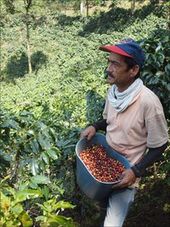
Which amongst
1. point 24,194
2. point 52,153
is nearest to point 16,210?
point 24,194

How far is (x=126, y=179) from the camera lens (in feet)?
9.17

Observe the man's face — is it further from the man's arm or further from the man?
the man's arm

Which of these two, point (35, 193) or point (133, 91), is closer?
point (35, 193)

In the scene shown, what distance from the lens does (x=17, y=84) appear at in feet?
83.5

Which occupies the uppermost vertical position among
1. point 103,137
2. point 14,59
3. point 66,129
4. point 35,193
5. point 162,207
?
point 35,193

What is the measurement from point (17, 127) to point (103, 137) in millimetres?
633

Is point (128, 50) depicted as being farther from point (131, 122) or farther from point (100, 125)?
point (100, 125)

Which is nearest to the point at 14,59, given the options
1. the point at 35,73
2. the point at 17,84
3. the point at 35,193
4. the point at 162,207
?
the point at 35,73

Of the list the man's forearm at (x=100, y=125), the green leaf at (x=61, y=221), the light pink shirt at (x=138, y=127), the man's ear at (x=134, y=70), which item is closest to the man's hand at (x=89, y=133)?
the man's forearm at (x=100, y=125)

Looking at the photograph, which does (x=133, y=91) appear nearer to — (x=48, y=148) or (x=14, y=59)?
(x=48, y=148)

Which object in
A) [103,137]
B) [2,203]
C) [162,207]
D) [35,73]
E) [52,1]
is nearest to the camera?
[2,203]

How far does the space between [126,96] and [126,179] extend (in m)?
0.54

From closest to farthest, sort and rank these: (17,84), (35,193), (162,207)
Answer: (35,193) < (162,207) < (17,84)

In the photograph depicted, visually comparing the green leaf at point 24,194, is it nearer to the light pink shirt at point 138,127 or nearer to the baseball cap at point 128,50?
the light pink shirt at point 138,127
